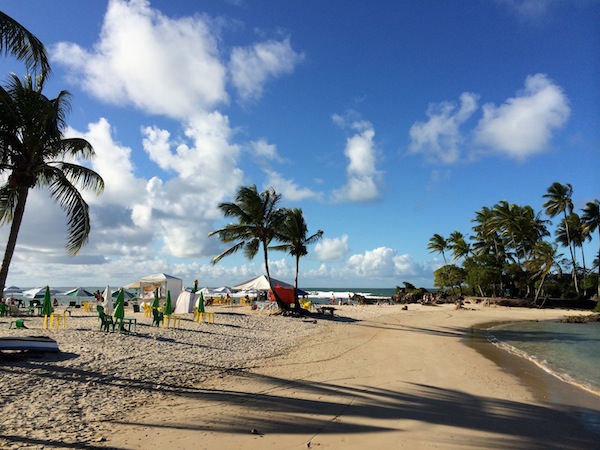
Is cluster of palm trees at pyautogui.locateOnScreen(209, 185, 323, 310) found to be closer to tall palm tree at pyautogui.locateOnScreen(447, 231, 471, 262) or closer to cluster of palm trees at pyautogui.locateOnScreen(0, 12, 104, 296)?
cluster of palm trees at pyautogui.locateOnScreen(0, 12, 104, 296)

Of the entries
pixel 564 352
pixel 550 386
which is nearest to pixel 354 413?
pixel 550 386

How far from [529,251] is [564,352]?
131 ft

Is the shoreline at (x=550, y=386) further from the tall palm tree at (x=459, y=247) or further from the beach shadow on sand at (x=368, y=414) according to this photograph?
the tall palm tree at (x=459, y=247)

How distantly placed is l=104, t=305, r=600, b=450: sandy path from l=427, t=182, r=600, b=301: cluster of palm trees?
38378 millimetres

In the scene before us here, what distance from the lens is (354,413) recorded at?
6.51 metres

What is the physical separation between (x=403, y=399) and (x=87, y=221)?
25.5 feet

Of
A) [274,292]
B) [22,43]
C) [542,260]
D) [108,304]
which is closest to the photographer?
[22,43]

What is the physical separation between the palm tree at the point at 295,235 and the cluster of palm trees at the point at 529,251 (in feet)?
93.3

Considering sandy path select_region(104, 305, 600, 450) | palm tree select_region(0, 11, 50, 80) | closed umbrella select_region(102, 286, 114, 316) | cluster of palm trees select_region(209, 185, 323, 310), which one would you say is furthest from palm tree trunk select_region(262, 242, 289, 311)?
palm tree select_region(0, 11, 50, 80)

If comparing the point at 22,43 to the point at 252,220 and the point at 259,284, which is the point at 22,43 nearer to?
the point at 252,220

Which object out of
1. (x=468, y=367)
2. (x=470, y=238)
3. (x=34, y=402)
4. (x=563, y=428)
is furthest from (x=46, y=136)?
(x=470, y=238)

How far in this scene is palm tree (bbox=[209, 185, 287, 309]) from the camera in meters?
23.6

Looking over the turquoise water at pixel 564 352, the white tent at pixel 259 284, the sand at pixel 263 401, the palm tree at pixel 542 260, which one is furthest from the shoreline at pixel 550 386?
the palm tree at pixel 542 260

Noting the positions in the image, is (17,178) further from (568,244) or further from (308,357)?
(568,244)
